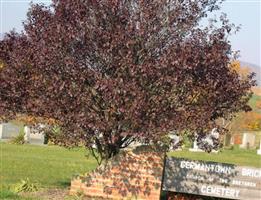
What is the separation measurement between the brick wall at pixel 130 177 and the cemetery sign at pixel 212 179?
0.24 metres

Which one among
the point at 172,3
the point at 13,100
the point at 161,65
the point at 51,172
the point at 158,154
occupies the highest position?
the point at 172,3

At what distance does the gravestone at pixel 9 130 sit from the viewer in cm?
3525

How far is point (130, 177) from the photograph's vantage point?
11.5 metres

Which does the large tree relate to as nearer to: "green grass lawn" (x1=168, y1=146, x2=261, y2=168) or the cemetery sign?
the cemetery sign

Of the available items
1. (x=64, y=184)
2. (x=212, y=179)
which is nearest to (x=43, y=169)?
(x=64, y=184)

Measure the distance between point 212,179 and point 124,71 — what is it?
300cm

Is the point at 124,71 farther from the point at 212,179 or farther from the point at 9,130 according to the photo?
the point at 9,130

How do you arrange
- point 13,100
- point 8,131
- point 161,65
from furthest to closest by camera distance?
point 8,131, point 13,100, point 161,65

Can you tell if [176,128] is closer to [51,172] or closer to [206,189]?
[206,189]

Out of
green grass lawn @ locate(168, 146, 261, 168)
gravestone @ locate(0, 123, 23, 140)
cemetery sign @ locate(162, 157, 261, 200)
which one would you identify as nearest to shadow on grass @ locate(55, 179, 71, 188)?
cemetery sign @ locate(162, 157, 261, 200)

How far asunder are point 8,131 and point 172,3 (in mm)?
26720

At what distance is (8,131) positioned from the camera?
118 feet

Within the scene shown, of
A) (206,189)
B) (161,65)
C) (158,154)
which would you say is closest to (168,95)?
(161,65)

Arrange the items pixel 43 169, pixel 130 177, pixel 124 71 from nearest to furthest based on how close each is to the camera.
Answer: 1. pixel 124 71
2. pixel 130 177
3. pixel 43 169
